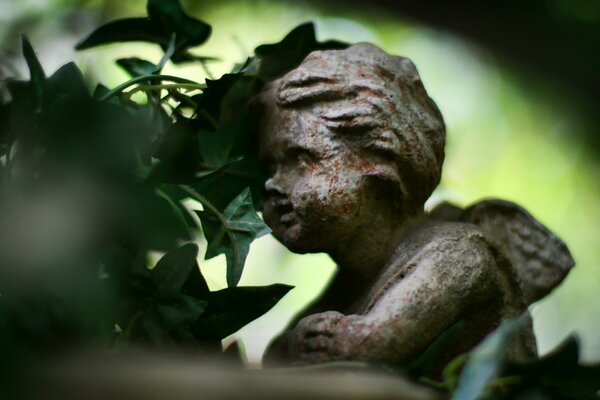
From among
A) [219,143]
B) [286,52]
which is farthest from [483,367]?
[286,52]

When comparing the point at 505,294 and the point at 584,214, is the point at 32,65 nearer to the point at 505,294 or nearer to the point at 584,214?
the point at 505,294

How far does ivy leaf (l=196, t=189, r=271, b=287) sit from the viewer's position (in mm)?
1223

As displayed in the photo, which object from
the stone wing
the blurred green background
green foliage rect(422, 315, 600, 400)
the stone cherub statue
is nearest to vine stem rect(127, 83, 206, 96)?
the stone cherub statue

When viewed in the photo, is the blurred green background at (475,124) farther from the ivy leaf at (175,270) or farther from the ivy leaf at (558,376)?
the ivy leaf at (558,376)

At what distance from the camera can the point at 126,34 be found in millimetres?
1419

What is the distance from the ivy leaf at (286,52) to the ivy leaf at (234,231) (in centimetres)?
29

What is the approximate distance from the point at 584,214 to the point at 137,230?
6.95 feet

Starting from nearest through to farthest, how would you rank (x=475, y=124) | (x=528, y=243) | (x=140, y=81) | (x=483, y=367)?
1. (x=483, y=367)
2. (x=140, y=81)
3. (x=528, y=243)
4. (x=475, y=124)

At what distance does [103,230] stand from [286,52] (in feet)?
1.72

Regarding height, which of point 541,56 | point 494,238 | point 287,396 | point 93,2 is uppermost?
point 93,2

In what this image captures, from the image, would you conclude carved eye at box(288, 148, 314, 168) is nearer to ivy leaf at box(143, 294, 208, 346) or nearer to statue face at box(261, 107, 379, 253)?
statue face at box(261, 107, 379, 253)

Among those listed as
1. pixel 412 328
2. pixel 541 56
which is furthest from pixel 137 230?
pixel 541 56

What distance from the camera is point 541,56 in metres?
2.41

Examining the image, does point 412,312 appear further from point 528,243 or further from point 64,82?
point 64,82
